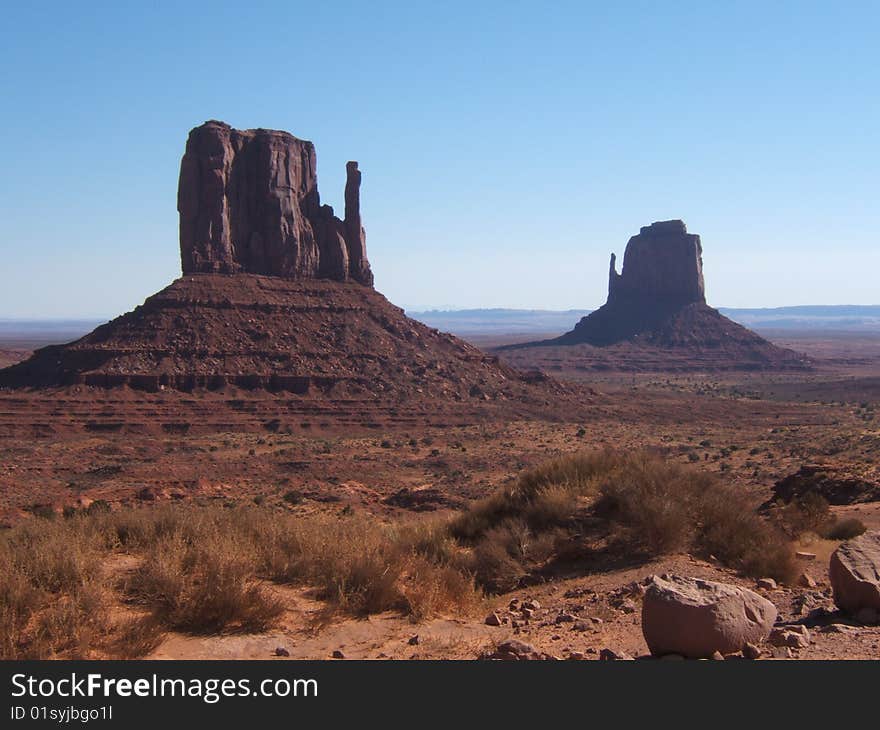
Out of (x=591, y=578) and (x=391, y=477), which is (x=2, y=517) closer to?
(x=391, y=477)

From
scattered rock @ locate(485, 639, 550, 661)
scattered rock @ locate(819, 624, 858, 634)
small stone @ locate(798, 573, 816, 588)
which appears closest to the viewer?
scattered rock @ locate(485, 639, 550, 661)

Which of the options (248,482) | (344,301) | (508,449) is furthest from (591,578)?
(344,301)

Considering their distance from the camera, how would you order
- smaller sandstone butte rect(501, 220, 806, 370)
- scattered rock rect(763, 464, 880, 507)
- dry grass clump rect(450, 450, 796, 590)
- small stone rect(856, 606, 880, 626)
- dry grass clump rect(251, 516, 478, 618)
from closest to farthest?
small stone rect(856, 606, 880, 626) < dry grass clump rect(251, 516, 478, 618) < dry grass clump rect(450, 450, 796, 590) < scattered rock rect(763, 464, 880, 507) < smaller sandstone butte rect(501, 220, 806, 370)

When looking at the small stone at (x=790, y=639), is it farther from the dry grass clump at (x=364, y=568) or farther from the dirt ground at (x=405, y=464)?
the dry grass clump at (x=364, y=568)

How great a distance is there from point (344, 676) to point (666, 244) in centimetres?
13722

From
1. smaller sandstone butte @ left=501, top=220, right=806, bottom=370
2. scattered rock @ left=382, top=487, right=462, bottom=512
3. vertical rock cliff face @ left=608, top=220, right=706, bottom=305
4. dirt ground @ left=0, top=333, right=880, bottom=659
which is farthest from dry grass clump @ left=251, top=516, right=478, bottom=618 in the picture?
vertical rock cliff face @ left=608, top=220, right=706, bottom=305

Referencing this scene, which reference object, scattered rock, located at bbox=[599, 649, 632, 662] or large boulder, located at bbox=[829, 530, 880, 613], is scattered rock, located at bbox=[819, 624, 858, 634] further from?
scattered rock, located at bbox=[599, 649, 632, 662]

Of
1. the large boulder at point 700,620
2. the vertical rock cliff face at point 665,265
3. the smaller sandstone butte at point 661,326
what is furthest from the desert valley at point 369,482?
the vertical rock cliff face at point 665,265

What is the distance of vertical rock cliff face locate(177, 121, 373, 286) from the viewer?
6881cm

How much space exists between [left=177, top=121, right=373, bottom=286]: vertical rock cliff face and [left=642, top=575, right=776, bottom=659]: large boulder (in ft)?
213

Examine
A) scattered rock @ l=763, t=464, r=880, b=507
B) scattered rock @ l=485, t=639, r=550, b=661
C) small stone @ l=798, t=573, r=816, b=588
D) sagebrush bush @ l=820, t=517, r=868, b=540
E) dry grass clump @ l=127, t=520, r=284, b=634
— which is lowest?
scattered rock @ l=763, t=464, r=880, b=507

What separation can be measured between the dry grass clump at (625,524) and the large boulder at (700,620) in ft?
12.1

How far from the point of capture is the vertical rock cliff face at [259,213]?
68.8 meters

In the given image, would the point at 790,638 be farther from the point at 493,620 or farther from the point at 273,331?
the point at 273,331
